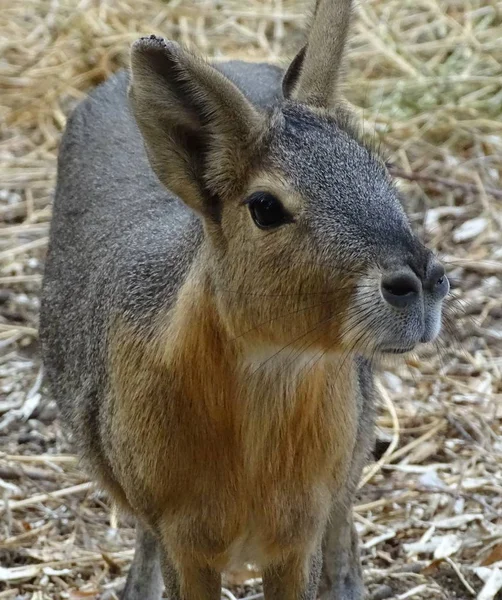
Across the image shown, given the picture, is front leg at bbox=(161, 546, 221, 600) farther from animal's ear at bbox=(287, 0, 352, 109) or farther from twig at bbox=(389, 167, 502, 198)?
twig at bbox=(389, 167, 502, 198)

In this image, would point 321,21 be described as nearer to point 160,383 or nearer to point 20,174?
point 160,383

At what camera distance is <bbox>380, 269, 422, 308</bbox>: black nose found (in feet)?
8.14

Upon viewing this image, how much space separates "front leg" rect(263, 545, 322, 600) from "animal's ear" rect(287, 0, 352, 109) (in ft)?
4.00

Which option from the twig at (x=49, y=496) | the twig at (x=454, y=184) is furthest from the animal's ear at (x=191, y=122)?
the twig at (x=454, y=184)

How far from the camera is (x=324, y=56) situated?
10.3 feet

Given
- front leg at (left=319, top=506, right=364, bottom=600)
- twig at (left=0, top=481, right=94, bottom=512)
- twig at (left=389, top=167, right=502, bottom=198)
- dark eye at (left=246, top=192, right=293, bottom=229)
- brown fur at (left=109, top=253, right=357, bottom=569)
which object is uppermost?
dark eye at (left=246, top=192, right=293, bottom=229)

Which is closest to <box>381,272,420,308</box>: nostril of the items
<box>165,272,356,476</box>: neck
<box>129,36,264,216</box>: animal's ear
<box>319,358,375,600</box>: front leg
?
<box>165,272,356,476</box>: neck

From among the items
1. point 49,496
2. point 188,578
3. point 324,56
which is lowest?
point 49,496

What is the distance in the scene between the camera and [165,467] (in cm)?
310

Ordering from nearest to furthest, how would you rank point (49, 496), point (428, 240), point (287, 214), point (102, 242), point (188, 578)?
point (287, 214)
point (188, 578)
point (102, 242)
point (49, 496)
point (428, 240)

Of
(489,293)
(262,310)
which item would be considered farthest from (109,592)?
(489,293)

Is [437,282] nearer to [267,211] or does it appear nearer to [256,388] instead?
[267,211]

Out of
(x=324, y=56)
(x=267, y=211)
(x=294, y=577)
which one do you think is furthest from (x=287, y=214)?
(x=294, y=577)

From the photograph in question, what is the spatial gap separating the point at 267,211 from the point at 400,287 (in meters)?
0.40
